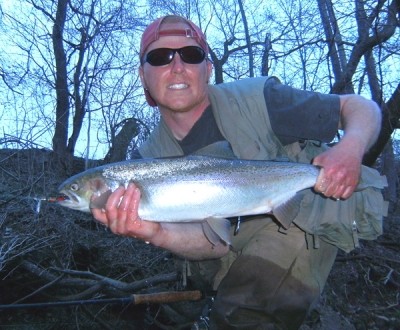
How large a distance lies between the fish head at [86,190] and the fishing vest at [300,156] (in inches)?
31.9

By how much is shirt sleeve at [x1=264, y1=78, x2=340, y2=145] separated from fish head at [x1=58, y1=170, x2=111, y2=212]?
1.32 metres

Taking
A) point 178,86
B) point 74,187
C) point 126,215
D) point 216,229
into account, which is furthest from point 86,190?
point 178,86

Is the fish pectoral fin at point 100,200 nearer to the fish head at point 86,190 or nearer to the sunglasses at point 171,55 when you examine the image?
the fish head at point 86,190

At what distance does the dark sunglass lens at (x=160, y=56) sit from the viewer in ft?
10.7

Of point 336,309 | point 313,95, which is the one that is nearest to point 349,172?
point 313,95

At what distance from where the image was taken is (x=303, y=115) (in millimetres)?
3059

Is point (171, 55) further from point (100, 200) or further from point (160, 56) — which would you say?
point (100, 200)

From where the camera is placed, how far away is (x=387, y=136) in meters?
6.33

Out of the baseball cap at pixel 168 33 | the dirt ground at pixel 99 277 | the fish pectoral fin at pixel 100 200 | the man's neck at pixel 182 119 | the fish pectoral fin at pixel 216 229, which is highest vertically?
the baseball cap at pixel 168 33

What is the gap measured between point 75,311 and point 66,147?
6.53 m

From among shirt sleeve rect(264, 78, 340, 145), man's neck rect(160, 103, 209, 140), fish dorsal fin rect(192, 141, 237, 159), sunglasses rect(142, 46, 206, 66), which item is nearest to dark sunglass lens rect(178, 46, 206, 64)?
sunglasses rect(142, 46, 206, 66)

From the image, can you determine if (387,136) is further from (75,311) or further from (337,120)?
(75,311)

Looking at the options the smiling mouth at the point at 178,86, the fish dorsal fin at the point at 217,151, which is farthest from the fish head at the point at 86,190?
the smiling mouth at the point at 178,86

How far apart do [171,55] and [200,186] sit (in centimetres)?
112
